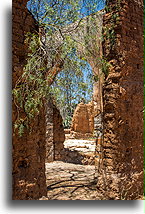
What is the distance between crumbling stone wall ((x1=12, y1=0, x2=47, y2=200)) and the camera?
3057mm

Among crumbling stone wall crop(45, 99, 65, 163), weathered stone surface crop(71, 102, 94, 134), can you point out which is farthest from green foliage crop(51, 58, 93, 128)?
weathered stone surface crop(71, 102, 94, 134)

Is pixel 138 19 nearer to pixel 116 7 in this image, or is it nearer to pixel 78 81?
pixel 116 7

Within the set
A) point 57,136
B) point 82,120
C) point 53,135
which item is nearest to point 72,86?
point 53,135

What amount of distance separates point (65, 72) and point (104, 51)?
0.90m

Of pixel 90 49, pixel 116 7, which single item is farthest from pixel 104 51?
pixel 116 7

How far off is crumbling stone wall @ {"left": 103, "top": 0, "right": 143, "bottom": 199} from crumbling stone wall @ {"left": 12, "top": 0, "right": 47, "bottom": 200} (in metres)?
1.18

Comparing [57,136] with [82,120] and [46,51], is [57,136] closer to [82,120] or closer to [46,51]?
[46,51]

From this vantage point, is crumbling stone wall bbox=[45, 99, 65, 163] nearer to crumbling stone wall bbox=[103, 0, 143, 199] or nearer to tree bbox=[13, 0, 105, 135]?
crumbling stone wall bbox=[103, 0, 143, 199]

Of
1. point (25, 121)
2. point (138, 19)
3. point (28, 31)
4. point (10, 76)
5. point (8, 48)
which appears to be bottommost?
point (25, 121)

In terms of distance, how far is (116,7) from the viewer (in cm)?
389

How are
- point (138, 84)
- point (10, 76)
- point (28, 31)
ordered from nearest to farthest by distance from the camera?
point (10, 76) → point (28, 31) → point (138, 84)

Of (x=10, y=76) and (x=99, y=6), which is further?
(x=99, y=6)

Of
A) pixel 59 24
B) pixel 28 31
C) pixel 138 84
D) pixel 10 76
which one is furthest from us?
pixel 138 84

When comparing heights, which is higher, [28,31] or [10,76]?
[28,31]
